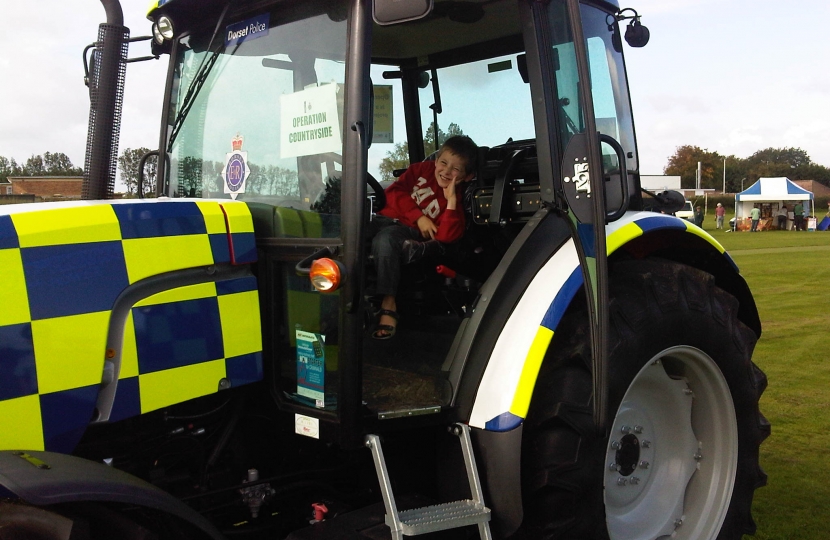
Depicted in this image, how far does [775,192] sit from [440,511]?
37.8 metres

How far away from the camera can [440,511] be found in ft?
Answer: 8.06

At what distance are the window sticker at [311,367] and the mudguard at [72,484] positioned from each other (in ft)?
2.05

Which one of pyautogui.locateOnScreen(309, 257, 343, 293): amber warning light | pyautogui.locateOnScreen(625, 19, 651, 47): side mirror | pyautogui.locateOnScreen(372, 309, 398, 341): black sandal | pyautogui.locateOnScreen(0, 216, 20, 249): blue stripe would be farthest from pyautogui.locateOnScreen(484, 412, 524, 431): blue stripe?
pyautogui.locateOnScreen(625, 19, 651, 47): side mirror

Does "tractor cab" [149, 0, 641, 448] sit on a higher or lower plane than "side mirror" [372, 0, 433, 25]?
lower

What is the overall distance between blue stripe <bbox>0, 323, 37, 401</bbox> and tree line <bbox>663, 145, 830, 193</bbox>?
3302 inches

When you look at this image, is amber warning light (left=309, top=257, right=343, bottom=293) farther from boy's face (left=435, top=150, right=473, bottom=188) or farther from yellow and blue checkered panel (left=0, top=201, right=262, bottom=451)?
boy's face (left=435, top=150, right=473, bottom=188)

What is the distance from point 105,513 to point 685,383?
7.93 ft

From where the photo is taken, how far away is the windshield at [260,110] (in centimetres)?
257

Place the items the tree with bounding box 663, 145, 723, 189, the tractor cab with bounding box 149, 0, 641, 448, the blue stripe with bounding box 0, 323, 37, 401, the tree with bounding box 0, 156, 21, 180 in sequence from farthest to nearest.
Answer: the tree with bounding box 663, 145, 723, 189 → the tree with bounding box 0, 156, 21, 180 → the tractor cab with bounding box 149, 0, 641, 448 → the blue stripe with bounding box 0, 323, 37, 401

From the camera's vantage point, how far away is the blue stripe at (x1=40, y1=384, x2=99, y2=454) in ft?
6.83

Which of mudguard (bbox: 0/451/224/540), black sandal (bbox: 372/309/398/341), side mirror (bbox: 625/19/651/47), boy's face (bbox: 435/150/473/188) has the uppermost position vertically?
side mirror (bbox: 625/19/651/47)

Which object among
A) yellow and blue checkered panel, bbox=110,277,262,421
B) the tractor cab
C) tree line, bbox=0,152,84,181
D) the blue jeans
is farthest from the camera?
tree line, bbox=0,152,84,181

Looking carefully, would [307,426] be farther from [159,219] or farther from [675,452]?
[675,452]

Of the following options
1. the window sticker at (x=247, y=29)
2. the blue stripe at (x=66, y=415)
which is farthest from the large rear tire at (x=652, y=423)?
the window sticker at (x=247, y=29)
